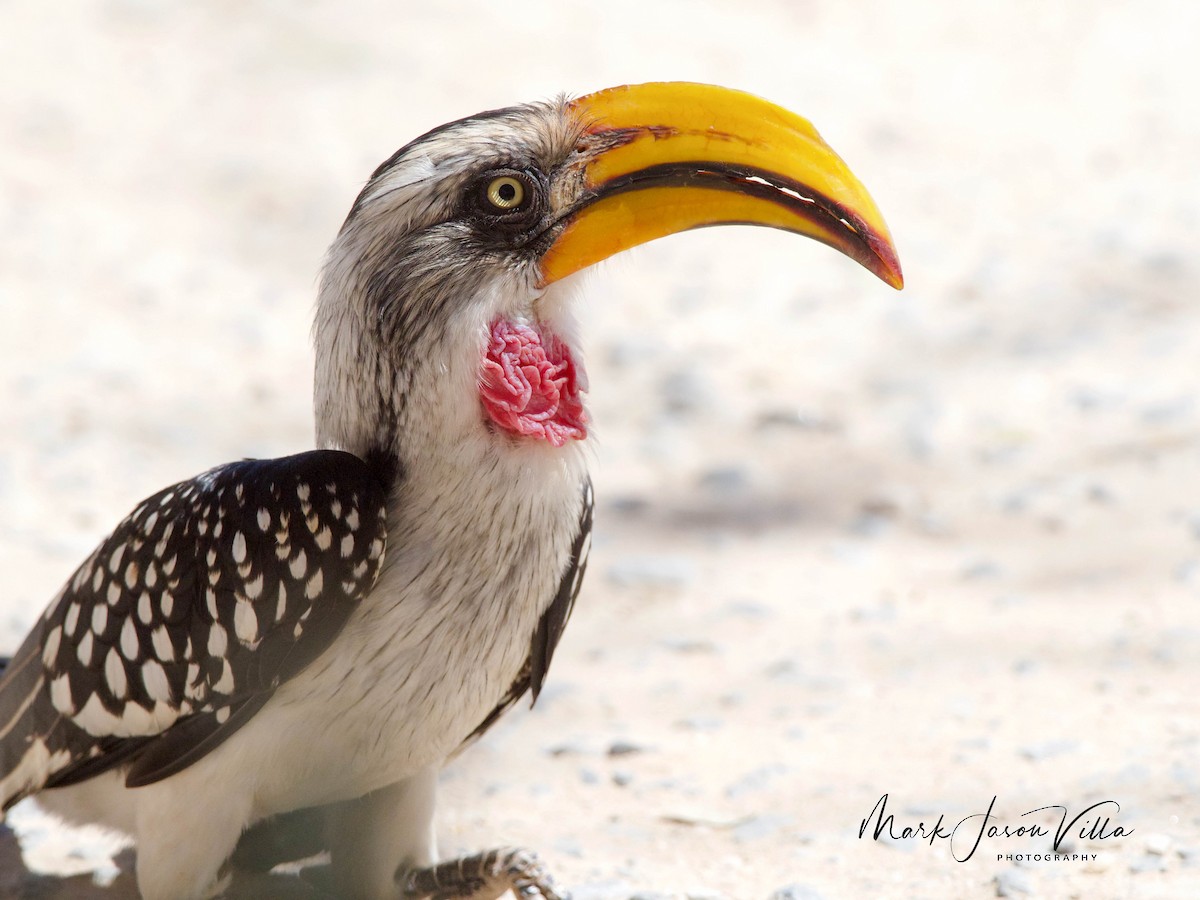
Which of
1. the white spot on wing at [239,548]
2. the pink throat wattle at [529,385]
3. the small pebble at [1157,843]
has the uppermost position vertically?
the pink throat wattle at [529,385]

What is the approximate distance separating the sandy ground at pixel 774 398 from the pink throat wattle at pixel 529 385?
1.36 ft

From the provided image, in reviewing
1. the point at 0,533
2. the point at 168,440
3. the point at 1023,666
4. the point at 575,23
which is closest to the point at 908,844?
the point at 1023,666

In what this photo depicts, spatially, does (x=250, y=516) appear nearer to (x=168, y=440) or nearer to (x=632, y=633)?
(x=632, y=633)

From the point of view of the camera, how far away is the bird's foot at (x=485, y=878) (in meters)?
3.21

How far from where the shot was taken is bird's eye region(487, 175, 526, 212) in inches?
119

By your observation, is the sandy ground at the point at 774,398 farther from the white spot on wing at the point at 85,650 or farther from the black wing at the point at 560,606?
the white spot on wing at the point at 85,650

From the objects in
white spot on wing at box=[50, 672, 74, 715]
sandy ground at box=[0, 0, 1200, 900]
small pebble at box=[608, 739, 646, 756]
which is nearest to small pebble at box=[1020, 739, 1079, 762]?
sandy ground at box=[0, 0, 1200, 900]

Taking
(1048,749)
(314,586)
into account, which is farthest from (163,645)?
(1048,749)

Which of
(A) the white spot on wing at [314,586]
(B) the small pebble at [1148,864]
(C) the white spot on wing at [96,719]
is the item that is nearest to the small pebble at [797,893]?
(B) the small pebble at [1148,864]

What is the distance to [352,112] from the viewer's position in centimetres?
910

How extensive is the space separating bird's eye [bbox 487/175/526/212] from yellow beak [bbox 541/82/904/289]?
11 cm

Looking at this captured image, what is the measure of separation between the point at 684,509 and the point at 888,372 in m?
1.62

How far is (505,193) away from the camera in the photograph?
3.05 m

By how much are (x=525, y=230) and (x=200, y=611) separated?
1075mm
